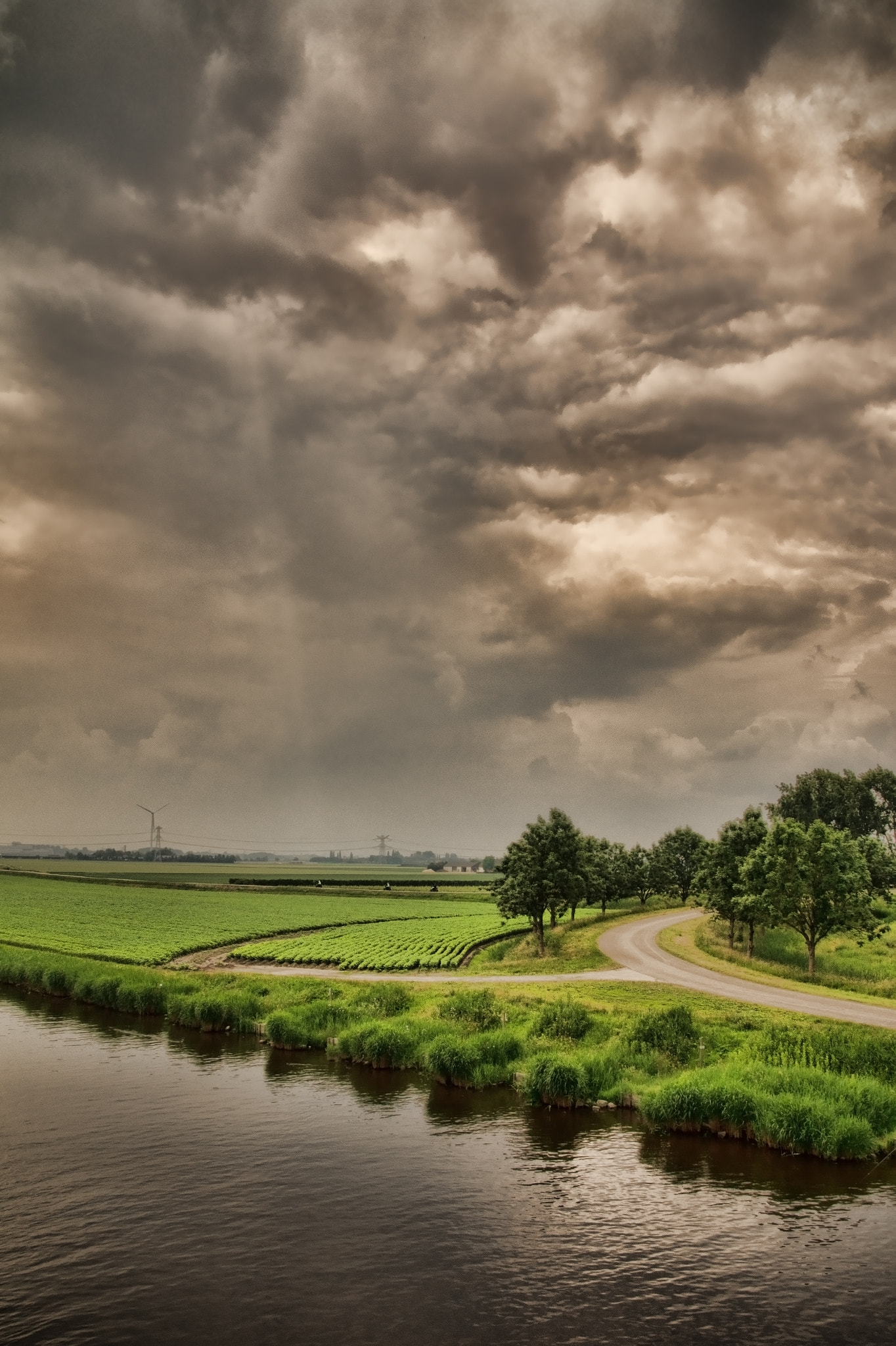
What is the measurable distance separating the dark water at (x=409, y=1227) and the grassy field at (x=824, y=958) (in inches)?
1299

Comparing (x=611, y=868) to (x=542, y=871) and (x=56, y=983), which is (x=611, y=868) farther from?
(x=56, y=983)

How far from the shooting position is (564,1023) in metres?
40.3

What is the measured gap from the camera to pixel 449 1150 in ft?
92.4

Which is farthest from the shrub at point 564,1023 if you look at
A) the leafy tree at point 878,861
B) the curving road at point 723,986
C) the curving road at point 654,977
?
the leafy tree at point 878,861

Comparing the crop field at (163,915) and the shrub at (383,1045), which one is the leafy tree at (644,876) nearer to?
the crop field at (163,915)

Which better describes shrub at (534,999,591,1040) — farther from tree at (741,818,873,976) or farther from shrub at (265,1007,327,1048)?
tree at (741,818,873,976)

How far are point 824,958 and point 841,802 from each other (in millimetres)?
90274

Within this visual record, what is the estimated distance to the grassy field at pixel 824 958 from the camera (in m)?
57.7

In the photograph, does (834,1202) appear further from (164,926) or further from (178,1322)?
(164,926)

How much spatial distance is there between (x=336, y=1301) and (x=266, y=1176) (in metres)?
7.69

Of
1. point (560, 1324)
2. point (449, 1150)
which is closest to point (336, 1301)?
point (560, 1324)

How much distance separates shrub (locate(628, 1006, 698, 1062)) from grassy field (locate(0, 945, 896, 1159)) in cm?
6

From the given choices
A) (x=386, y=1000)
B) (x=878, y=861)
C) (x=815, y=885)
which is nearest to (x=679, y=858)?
(x=878, y=861)

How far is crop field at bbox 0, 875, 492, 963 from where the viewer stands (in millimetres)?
77062
